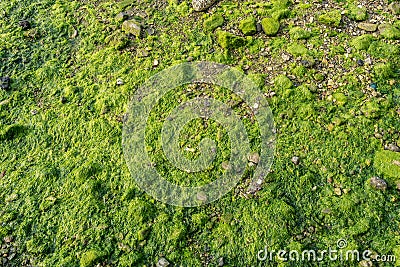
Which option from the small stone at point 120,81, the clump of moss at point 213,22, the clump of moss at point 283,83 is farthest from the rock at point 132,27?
the clump of moss at point 283,83

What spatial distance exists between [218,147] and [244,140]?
0.29 meters

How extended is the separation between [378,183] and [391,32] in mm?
2035

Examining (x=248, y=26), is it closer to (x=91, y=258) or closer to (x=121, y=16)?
(x=121, y=16)

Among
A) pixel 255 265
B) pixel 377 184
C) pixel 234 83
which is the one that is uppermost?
pixel 234 83

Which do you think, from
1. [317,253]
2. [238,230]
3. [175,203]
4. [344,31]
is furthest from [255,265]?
[344,31]

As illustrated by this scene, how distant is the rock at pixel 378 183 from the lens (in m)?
3.51

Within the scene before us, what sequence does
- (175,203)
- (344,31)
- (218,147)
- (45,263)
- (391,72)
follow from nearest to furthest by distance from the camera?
(45,263), (175,203), (218,147), (391,72), (344,31)

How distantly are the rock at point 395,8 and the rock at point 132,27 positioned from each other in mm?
3233

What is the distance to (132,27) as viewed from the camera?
4867 mm

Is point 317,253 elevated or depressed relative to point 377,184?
depressed

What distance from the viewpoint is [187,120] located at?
4.11 meters

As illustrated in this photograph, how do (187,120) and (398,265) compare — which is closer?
(398,265)

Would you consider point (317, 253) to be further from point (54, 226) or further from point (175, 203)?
point (54, 226)

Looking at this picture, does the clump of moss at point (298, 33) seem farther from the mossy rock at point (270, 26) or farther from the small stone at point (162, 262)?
the small stone at point (162, 262)
